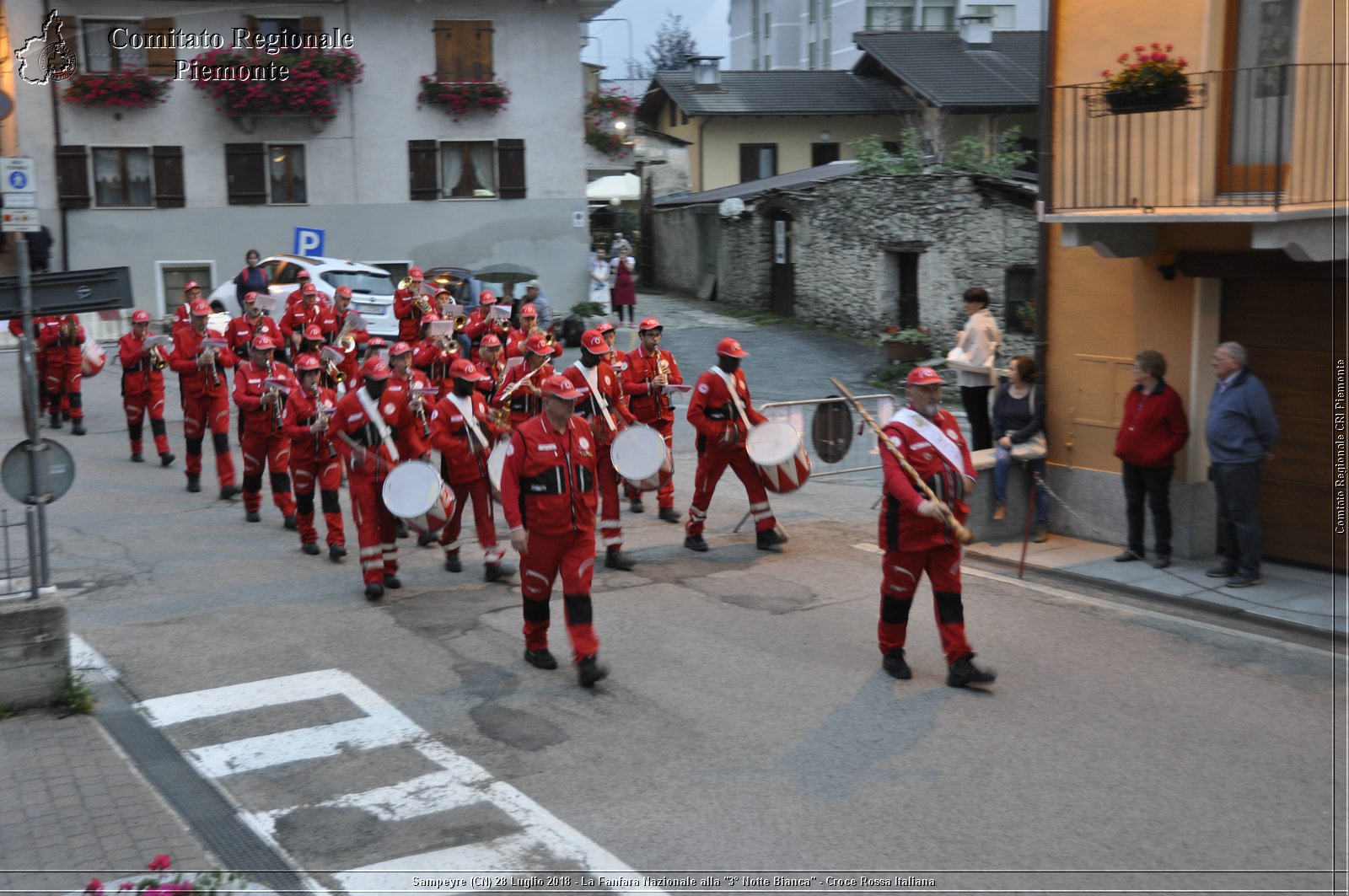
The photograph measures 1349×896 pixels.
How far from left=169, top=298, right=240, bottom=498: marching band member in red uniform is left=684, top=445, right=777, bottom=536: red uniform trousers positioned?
19.3 feet

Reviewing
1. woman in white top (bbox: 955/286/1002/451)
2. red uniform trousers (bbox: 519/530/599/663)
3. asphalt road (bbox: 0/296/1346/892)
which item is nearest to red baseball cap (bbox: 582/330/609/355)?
asphalt road (bbox: 0/296/1346/892)

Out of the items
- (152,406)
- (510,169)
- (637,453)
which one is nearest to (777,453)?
(637,453)

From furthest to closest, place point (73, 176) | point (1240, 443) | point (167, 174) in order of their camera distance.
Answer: point (167, 174)
point (73, 176)
point (1240, 443)

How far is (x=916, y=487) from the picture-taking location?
8.40 meters

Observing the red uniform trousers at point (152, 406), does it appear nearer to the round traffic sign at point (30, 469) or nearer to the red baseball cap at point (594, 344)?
the red baseball cap at point (594, 344)

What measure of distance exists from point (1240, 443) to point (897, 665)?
373 centimetres

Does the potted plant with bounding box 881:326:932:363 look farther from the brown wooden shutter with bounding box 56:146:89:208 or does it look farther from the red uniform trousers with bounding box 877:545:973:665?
the brown wooden shutter with bounding box 56:146:89:208

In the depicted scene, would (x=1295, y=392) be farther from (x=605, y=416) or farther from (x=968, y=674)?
(x=605, y=416)

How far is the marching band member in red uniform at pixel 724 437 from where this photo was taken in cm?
1209

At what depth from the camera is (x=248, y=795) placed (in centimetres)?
698

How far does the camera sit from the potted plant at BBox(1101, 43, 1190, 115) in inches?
420

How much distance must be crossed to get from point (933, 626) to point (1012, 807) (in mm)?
3358

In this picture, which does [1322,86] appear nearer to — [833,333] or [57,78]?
[833,333]

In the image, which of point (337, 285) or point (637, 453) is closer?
point (637, 453)
